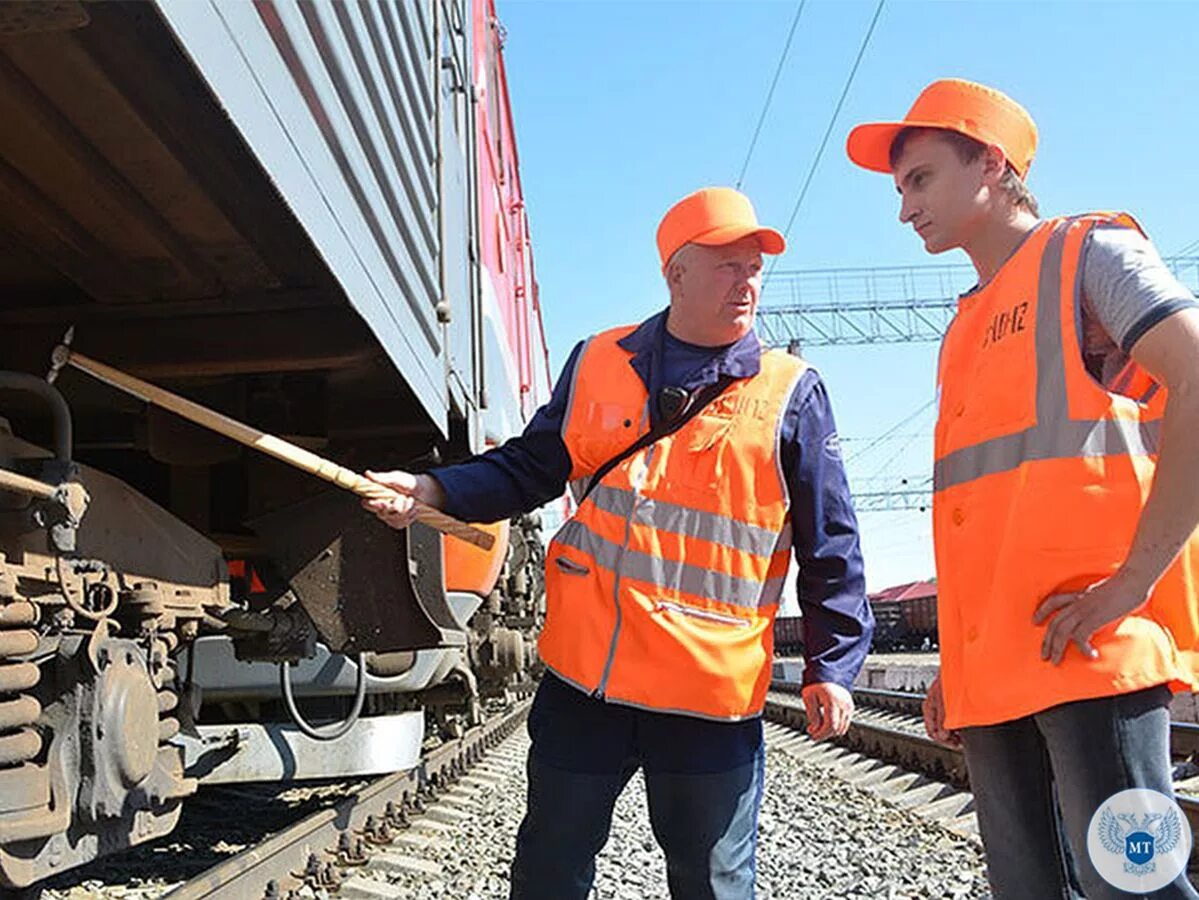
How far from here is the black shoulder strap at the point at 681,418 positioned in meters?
2.38

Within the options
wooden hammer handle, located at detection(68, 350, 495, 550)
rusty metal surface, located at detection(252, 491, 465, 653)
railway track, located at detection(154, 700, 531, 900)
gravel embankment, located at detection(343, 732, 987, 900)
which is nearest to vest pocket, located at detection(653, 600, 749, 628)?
wooden hammer handle, located at detection(68, 350, 495, 550)

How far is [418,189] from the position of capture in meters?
3.24

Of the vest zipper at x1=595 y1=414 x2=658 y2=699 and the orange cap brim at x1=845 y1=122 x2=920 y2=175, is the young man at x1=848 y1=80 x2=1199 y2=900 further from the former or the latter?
the vest zipper at x1=595 y1=414 x2=658 y2=699

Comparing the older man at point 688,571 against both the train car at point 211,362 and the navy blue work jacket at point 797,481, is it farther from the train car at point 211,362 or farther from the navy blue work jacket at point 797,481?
the train car at point 211,362

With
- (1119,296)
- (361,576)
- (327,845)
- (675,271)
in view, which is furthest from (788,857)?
(1119,296)

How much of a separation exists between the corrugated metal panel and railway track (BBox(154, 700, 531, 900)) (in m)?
1.49

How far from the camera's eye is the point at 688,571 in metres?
2.27

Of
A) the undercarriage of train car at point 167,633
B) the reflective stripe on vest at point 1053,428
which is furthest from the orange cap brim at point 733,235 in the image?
the undercarriage of train car at point 167,633

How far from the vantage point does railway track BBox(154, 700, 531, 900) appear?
358cm

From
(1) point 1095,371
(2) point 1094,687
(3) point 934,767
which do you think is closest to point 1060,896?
(2) point 1094,687

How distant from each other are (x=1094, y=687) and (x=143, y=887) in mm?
3619

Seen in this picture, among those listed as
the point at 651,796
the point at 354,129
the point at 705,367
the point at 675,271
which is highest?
the point at 354,129

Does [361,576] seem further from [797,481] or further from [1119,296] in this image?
[1119,296]

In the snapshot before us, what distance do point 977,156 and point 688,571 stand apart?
0.87m
